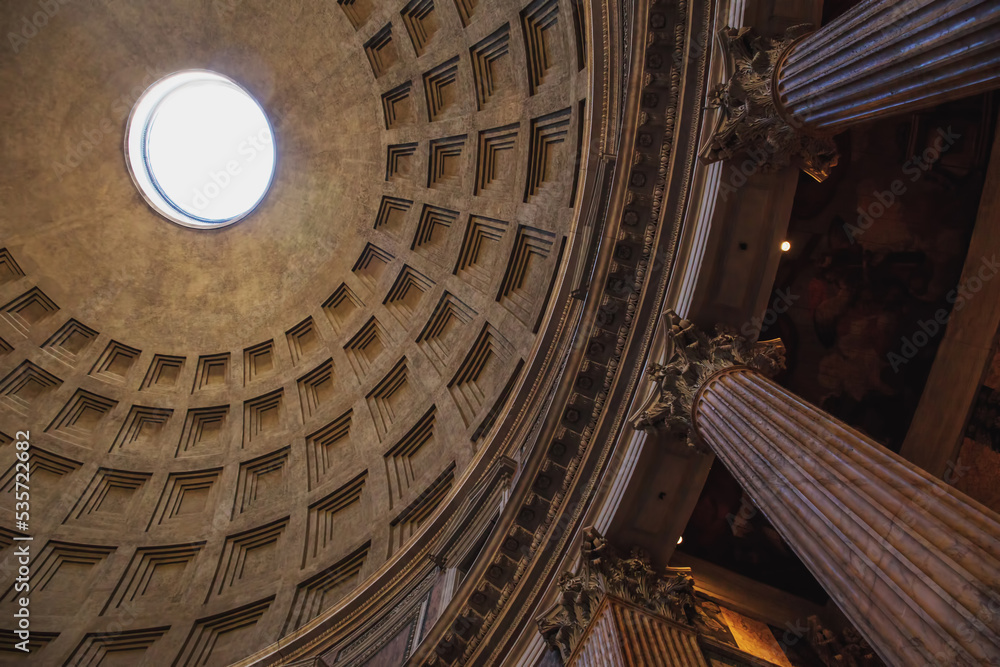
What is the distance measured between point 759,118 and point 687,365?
355 centimetres

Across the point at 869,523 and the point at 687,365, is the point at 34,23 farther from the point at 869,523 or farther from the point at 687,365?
the point at 869,523

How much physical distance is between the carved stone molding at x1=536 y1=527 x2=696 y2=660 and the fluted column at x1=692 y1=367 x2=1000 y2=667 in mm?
2621

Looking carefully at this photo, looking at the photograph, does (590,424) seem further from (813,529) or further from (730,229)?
(813,529)

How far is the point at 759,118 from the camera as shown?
26.9 ft

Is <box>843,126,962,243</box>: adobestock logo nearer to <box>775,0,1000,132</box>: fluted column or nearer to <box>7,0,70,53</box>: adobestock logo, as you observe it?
<box>775,0,1000,132</box>: fluted column

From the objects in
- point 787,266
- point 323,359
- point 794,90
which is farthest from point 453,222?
point 794,90

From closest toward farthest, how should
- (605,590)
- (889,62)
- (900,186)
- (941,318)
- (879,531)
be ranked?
(879,531), (889,62), (605,590), (900,186), (941,318)

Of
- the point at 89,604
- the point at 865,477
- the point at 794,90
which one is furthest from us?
the point at 89,604

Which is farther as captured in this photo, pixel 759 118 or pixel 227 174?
pixel 227 174

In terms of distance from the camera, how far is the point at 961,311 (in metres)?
9.78

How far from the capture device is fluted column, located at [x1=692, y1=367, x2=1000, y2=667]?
412 cm

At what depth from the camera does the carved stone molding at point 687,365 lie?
8.54 meters

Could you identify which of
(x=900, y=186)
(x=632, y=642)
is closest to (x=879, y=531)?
(x=632, y=642)

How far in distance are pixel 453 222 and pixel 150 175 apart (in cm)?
1509
